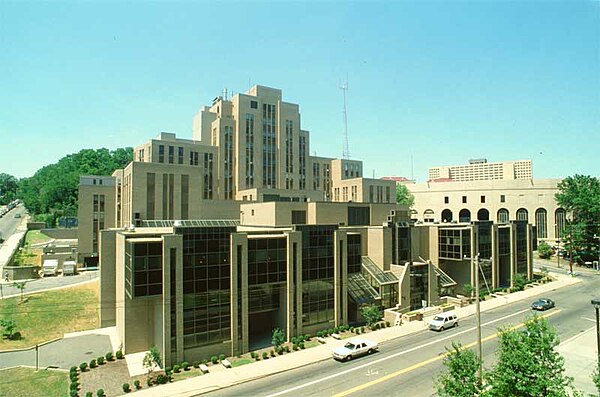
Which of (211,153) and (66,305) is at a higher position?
(211,153)

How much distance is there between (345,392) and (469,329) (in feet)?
66.8

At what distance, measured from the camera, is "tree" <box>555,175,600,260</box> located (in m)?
77.5

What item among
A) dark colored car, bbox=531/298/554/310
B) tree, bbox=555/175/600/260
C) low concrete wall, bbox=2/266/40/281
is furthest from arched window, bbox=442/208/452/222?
low concrete wall, bbox=2/266/40/281

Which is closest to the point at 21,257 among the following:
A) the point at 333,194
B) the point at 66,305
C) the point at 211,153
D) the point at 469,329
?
the point at 66,305

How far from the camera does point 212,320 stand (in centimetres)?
3262

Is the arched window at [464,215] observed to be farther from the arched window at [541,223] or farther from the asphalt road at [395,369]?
the asphalt road at [395,369]

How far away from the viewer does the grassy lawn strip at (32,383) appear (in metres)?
27.3

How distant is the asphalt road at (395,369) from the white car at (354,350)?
1.83 feet

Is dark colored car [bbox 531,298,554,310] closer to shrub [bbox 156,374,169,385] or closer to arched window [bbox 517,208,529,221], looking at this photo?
shrub [bbox 156,374,169,385]

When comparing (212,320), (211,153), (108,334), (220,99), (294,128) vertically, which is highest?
(220,99)

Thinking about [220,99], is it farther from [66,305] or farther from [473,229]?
[473,229]

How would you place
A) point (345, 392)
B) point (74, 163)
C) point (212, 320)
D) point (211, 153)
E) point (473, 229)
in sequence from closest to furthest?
1. point (345, 392)
2. point (212, 320)
3. point (473, 229)
4. point (211, 153)
5. point (74, 163)

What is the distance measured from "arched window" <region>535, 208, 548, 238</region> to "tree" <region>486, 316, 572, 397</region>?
9478cm

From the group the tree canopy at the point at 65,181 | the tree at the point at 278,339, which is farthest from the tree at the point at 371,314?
the tree canopy at the point at 65,181
